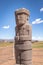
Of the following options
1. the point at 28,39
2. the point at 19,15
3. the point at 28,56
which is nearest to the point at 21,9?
the point at 19,15

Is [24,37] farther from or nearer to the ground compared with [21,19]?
nearer to the ground

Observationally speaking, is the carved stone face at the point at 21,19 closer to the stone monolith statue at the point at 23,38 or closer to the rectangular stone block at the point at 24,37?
the stone monolith statue at the point at 23,38

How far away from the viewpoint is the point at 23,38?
751 centimetres

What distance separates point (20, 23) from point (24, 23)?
21 centimetres

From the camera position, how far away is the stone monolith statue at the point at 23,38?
7.53 m

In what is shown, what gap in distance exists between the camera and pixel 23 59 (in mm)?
7551

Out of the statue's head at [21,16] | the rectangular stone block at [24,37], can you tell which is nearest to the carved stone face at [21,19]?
the statue's head at [21,16]

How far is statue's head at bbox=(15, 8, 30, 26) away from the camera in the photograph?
299 inches

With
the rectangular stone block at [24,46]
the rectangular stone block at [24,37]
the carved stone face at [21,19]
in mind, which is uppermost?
the carved stone face at [21,19]

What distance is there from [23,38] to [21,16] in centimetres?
106

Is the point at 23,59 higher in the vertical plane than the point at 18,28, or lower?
lower

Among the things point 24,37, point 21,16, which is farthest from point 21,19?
point 24,37

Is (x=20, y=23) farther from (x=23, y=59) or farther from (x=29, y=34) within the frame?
(x=23, y=59)

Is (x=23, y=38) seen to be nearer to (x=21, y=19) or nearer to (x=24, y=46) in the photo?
(x=24, y=46)
